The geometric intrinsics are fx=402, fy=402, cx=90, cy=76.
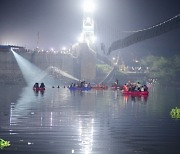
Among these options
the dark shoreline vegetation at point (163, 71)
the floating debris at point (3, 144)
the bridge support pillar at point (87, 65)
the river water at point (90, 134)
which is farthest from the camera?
the dark shoreline vegetation at point (163, 71)

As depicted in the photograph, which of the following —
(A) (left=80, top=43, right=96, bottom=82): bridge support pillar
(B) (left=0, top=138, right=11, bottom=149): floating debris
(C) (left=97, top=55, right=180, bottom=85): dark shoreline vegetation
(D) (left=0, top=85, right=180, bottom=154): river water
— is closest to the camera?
(D) (left=0, top=85, right=180, bottom=154): river water

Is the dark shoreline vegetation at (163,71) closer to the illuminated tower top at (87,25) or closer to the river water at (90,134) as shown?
the illuminated tower top at (87,25)

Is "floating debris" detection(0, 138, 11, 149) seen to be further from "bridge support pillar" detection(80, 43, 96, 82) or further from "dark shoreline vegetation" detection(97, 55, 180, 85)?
"dark shoreline vegetation" detection(97, 55, 180, 85)

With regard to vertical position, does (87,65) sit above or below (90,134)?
above

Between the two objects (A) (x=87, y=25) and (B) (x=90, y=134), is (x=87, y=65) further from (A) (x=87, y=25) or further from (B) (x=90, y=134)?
(B) (x=90, y=134)

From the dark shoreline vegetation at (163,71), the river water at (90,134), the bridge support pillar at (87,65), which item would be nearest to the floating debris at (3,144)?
the river water at (90,134)

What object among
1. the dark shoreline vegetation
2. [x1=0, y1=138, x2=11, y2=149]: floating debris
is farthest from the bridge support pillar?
[x1=0, y1=138, x2=11, y2=149]: floating debris

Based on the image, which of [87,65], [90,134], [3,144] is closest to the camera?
[3,144]

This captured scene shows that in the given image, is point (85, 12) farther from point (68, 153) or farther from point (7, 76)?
point (68, 153)

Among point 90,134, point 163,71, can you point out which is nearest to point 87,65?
point 163,71

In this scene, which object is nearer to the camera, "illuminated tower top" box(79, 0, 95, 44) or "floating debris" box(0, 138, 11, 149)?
"floating debris" box(0, 138, 11, 149)

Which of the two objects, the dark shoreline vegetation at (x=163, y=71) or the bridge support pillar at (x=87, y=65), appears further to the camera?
the dark shoreline vegetation at (x=163, y=71)

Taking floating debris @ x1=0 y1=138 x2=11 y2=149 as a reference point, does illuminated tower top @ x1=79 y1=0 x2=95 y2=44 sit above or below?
above

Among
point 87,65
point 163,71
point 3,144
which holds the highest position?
point 87,65
